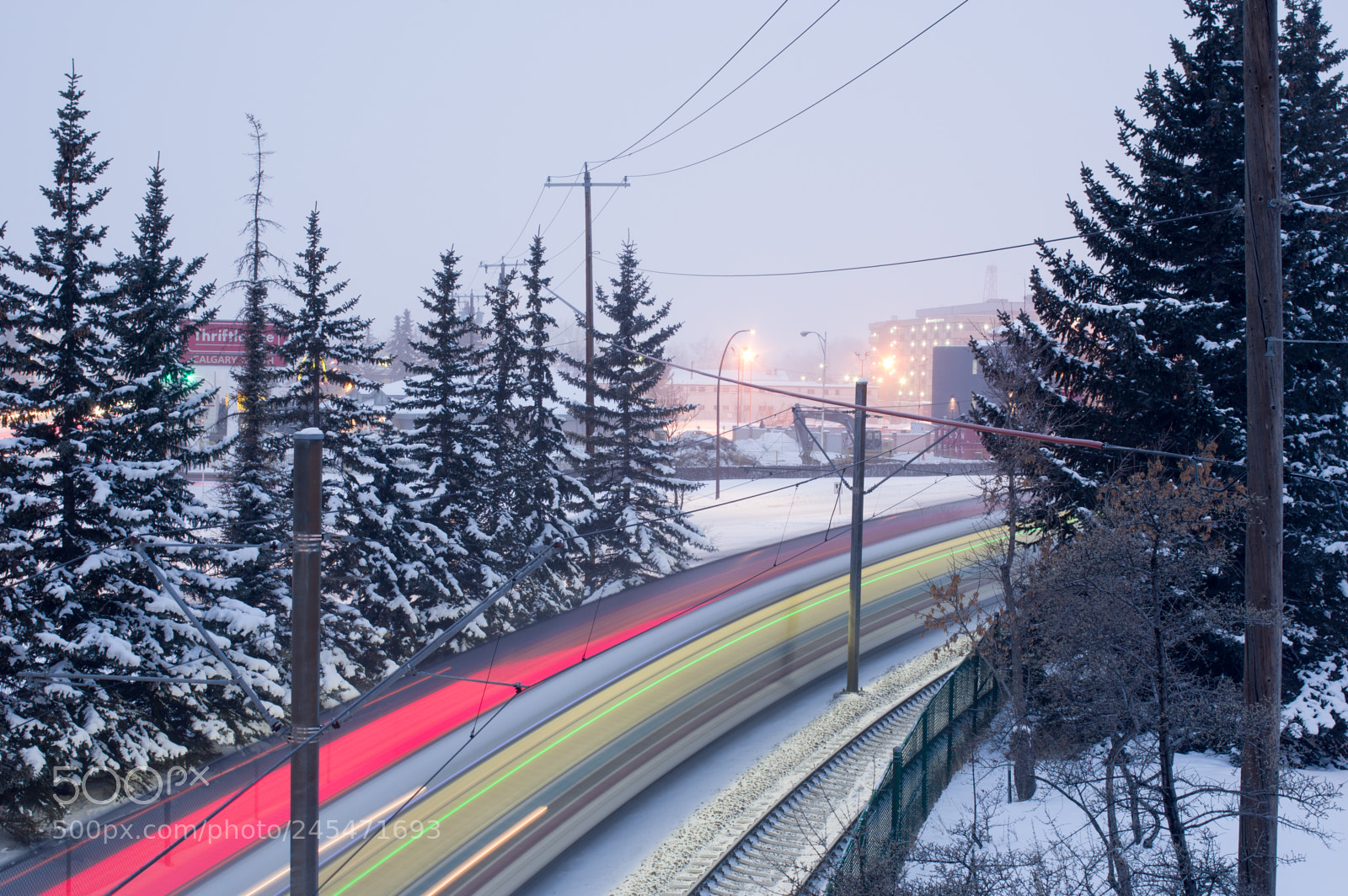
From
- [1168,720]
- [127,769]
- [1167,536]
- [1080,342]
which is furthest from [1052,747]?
[127,769]

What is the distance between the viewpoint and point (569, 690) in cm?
1642

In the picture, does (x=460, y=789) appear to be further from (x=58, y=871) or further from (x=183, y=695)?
(x=183, y=695)

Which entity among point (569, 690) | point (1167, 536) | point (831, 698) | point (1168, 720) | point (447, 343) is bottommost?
point (831, 698)

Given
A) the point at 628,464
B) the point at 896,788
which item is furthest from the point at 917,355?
the point at 896,788

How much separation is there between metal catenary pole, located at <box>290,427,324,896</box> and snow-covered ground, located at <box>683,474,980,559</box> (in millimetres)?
26461

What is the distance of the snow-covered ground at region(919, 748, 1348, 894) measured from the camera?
10734 millimetres

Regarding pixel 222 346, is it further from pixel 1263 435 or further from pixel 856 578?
pixel 1263 435

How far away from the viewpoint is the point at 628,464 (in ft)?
90.1

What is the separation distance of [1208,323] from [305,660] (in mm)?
14105

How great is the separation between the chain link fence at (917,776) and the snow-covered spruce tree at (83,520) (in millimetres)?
11082

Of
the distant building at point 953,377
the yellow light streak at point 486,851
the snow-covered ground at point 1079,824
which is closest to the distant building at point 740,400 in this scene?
the distant building at point 953,377

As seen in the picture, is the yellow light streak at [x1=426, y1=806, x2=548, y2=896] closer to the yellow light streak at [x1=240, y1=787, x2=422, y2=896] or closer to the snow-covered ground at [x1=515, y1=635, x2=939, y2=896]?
the snow-covered ground at [x1=515, y1=635, x2=939, y2=896]

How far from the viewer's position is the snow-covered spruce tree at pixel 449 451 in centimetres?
2200

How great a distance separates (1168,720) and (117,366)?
16.8 metres
